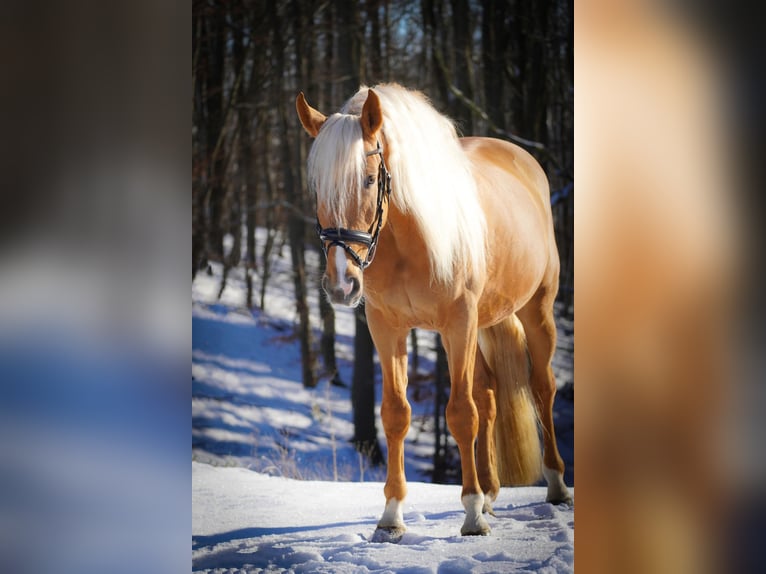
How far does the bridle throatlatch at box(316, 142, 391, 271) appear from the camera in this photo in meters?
2.62

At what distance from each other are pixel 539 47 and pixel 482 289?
820mm

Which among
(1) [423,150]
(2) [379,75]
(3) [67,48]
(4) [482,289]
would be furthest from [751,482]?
(3) [67,48]

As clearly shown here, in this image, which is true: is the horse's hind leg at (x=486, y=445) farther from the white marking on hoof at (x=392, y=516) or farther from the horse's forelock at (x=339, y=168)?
the horse's forelock at (x=339, y=168)

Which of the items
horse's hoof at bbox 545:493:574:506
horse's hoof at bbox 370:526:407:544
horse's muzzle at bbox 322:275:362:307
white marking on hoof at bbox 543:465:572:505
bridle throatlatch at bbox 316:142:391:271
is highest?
bridle throatlatch at bbox 316:142:391:271

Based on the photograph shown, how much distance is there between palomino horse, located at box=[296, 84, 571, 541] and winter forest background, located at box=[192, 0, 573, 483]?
0.21 ft

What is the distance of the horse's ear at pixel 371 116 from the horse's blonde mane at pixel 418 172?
1.0 inches

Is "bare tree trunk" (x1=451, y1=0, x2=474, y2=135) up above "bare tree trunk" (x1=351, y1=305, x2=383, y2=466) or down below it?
above

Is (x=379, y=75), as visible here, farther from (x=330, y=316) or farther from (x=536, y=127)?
(x=330, y=316)

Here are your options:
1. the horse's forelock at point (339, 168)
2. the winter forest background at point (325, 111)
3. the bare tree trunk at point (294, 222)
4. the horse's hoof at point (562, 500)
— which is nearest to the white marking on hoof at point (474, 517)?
the winter forest background at point (325, 111)

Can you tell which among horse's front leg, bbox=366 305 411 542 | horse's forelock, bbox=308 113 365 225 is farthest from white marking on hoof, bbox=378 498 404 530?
horse's forelock, bbox=308 113 365 225

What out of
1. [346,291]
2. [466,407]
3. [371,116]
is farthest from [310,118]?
[466,407]

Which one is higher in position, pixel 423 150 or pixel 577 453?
pixel 423 150

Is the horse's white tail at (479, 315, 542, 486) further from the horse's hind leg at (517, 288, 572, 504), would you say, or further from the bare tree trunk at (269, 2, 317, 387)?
the bare tree trunk at (269, 2, 317, 387)

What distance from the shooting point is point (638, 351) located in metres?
2.96
